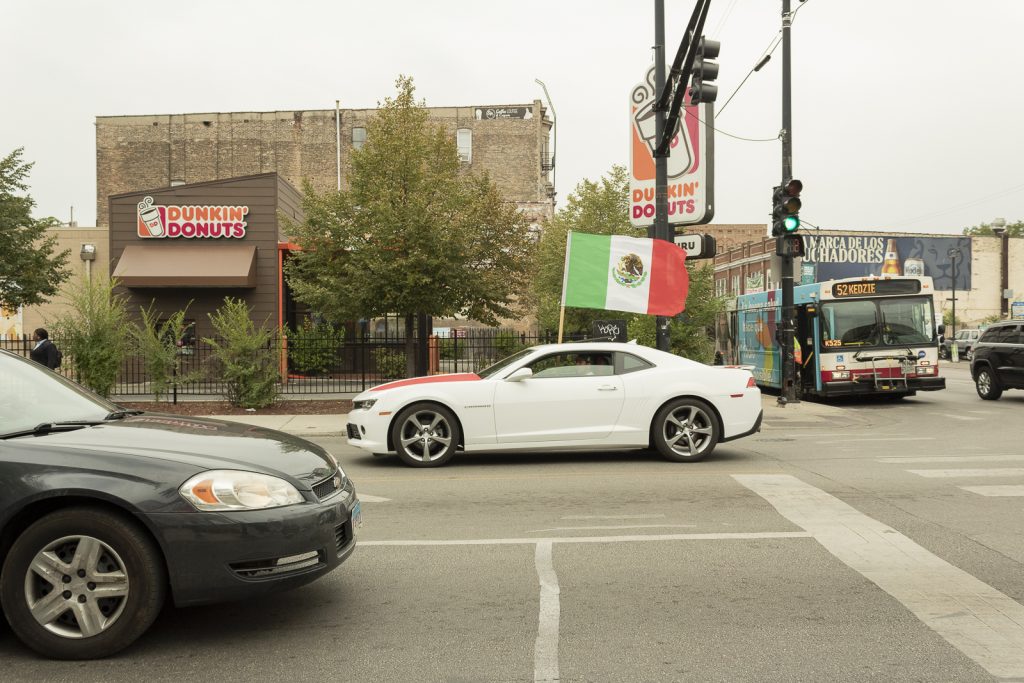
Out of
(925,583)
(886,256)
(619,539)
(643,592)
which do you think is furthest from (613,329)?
(886,256)

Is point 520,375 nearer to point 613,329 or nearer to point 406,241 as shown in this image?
point 613,329

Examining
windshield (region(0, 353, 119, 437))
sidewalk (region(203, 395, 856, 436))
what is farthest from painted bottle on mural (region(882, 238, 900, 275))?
windshield (region(0, 353, 119, 437))

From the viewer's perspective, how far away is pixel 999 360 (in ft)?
65.2

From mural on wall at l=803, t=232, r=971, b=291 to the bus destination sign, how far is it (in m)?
46.9

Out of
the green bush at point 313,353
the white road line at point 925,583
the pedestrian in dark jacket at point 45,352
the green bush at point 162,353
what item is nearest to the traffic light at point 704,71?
the white road line at point 925,583

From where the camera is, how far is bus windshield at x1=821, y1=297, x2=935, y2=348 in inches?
774

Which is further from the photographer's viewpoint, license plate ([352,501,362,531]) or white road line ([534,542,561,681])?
license plate ([352,501,362,531])

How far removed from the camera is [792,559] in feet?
19.1

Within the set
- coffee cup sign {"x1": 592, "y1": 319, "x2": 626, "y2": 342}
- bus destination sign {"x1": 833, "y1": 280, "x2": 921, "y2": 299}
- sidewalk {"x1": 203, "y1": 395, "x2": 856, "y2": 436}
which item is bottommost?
sidewalk {"x1": 203, "y1": 395, "x2": 856, "y2": 436}

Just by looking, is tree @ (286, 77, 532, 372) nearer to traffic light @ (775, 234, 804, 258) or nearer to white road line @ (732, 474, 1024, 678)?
traffic light @ (775, 234, 804, 258)

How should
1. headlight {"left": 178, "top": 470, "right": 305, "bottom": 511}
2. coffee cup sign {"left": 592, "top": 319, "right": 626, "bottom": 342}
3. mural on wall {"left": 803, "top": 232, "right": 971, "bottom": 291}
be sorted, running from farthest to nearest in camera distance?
mural on wall {"left": 803, "top": 232, "right": 971, "bottom": 291} → coffee cup sign {"left": 592, "top": 319, "right": 626, "bottom": 342} → headlight {"left": 178, "top": 470, "right": 305, "bottom": 511}

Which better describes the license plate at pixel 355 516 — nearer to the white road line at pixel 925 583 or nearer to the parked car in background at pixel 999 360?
the white road line at pixel 925 583

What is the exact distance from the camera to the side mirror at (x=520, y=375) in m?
10.2

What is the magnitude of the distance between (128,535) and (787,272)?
17.0 m
